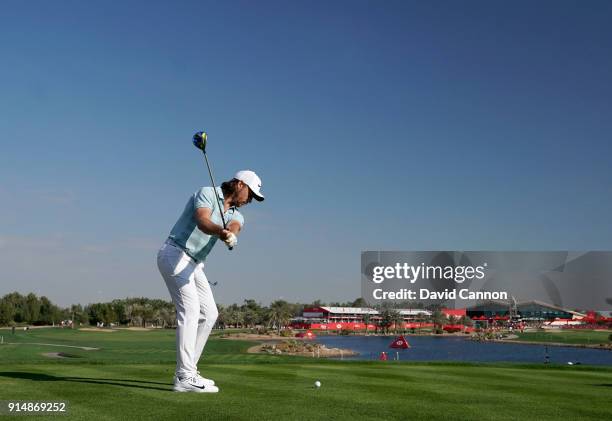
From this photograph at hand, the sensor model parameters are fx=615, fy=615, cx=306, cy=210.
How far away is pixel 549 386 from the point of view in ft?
32.8

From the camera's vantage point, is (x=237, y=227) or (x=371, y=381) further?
(x=371, y=381)

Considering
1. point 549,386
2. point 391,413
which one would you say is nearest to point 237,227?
point 391,413

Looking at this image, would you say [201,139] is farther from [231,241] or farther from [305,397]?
[305,397]

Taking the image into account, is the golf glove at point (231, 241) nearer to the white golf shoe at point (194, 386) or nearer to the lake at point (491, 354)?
the white golf shoe at point (194, 386)

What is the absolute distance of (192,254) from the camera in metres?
8.22

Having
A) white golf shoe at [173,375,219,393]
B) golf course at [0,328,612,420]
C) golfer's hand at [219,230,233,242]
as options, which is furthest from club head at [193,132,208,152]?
golf course at [0,328,612,420]

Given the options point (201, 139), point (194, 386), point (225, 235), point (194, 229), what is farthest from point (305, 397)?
point (201, 139)

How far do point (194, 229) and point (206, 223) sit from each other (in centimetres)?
63

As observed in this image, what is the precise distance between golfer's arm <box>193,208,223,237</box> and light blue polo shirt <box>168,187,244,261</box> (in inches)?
9.8

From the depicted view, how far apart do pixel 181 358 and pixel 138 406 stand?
4.77 ft

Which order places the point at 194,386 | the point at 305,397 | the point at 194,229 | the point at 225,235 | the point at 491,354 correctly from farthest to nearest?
the point at 491,354 < the point at 194,229 < the point at 194,386 < the point at 305,397 < the point at 225,235

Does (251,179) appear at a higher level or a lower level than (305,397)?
higher

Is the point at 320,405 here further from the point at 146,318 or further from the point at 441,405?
the point at 146,318

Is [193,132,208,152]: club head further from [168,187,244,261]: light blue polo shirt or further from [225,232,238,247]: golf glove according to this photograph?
[225,232,238,247]: golf glove
